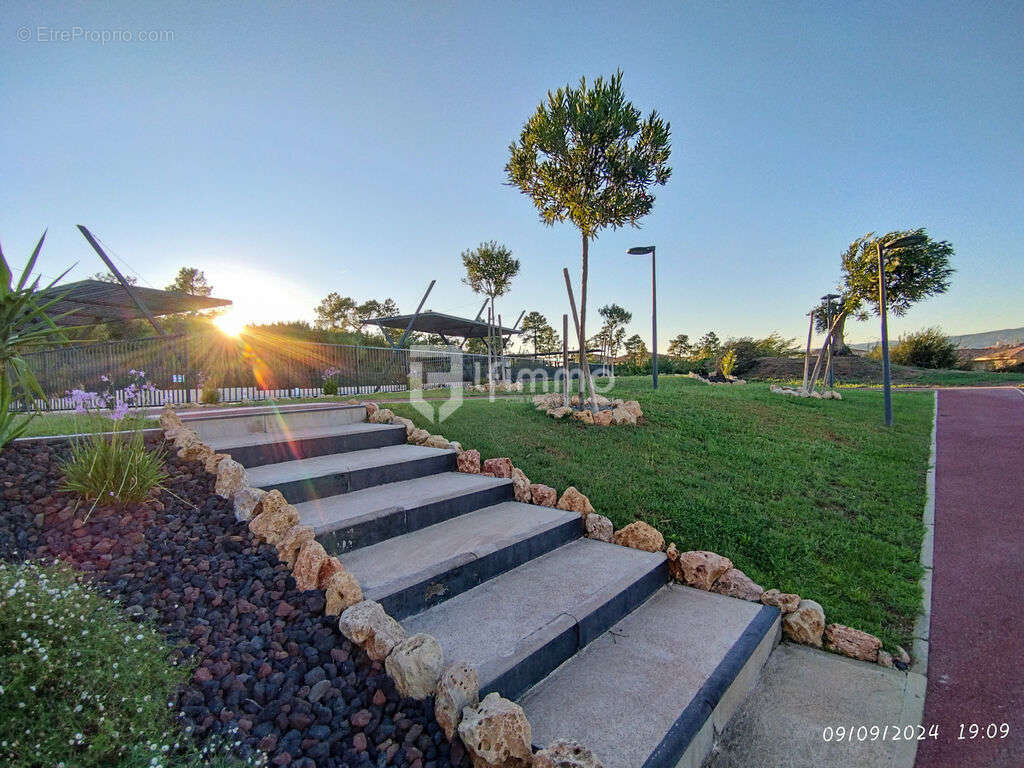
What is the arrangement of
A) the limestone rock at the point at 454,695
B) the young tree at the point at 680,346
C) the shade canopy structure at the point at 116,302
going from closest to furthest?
the limestone rock at the point at 454,695 → the shade canopy structure at the point at 116,302 → the young tree at the point at 680,346

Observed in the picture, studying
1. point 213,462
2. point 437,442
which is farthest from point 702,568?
point 213,462

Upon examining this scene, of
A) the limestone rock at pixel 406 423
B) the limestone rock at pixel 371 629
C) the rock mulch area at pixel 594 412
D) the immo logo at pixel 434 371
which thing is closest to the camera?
the limestone rock at pixel 371 629

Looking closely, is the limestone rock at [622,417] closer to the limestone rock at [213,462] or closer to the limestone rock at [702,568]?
the limestone rock at [702,568]

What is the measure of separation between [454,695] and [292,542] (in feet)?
3.44

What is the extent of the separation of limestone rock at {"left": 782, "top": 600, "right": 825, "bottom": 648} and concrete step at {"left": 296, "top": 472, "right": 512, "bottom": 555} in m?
1.94

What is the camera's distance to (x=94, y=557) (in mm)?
1817

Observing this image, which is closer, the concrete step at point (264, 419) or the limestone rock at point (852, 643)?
the limestone rock at point (852, 643)

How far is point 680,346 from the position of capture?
5159 cm

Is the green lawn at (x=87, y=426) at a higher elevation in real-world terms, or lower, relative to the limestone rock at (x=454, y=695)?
higher

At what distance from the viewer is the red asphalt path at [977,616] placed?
69.6 inches

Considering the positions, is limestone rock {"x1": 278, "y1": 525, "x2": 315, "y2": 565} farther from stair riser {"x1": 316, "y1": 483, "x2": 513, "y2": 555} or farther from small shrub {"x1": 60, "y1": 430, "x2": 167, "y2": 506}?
small shrub {"x1": 60, "y1": 430, "x2": 167, "y2": 506}

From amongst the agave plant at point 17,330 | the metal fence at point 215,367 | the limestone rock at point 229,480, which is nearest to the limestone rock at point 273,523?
the limestone rock at point 229,480

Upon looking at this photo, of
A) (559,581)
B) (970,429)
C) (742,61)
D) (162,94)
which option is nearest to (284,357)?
(162,94)

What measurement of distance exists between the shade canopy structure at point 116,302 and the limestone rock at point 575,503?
301 inches
